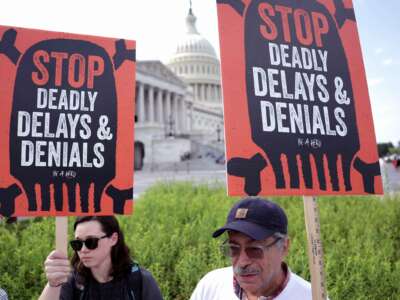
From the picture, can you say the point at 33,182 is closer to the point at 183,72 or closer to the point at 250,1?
the point at 250,1

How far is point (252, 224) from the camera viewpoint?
2.19 meters

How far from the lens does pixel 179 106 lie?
231 ft

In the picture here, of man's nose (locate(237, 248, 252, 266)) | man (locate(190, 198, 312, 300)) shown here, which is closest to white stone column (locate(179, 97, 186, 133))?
man (locate(190, 198, 312, 300))

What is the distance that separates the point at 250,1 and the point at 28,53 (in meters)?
1.62

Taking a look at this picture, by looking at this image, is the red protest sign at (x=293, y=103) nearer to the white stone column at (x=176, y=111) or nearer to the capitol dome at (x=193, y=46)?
the white stone column at (x=176, y=111)

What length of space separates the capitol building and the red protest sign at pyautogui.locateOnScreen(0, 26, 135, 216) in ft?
148

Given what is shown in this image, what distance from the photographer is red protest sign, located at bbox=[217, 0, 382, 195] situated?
2.60 m

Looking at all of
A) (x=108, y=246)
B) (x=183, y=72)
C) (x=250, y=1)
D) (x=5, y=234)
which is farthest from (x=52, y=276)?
(x=183, y=72)

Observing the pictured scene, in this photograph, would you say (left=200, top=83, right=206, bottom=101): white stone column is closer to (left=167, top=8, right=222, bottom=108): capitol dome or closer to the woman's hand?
(left=167, top=8, right=222, bottom=108): capitol dome

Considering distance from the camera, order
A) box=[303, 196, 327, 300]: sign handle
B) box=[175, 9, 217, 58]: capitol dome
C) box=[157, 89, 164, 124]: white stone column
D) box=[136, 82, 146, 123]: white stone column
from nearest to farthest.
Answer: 1. box=[303, 196, 327, 300]: sign handle
2. box=[136, 82, 146, 123]: white stone column
3. box=[157, 89, 164, 124]: white stone column
4. box=[175, 9, 217, 58]: capitol dome

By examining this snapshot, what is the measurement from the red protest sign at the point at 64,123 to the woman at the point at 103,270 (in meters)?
0.14

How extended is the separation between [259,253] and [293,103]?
3.59 ft

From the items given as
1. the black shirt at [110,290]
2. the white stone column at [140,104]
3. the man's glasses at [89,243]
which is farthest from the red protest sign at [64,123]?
the white stone column at [140,104]

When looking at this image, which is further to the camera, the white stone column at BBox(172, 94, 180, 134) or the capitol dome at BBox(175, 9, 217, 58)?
the capitol dome at BBox(175, 9, 217, 58)
